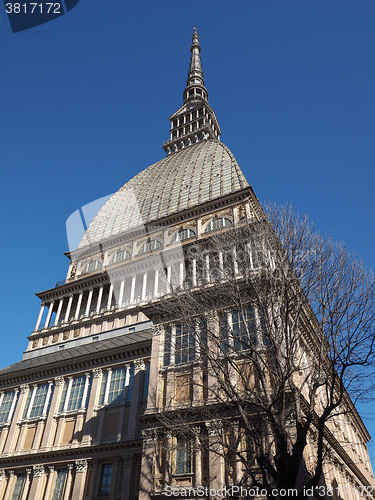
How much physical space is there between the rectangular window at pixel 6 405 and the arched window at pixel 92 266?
806 inches

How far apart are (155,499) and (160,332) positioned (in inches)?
373

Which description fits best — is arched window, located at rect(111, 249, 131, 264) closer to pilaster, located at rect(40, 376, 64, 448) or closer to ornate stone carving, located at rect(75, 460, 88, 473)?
pilaster, located at rect(40, 376, 64, 448)

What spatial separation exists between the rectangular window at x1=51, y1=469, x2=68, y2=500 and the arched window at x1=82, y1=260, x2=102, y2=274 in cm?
2816

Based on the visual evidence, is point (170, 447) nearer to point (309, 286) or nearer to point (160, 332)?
point (160, 332)

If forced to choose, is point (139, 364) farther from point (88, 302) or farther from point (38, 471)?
point (88, 302)

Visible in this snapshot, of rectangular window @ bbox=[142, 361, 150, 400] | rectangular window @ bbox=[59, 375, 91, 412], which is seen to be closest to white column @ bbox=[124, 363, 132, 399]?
rectangular window @ bbox=[142, 361, 150, 400]

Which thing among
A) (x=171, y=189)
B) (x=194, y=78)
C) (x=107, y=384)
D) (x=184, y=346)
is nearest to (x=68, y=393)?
(x=107, y=384)

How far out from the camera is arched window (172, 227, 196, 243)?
50.6 metres

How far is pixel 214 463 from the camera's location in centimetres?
2056

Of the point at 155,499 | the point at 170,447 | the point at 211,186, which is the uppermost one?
the point at 211,186

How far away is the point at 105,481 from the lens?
93.0 feet

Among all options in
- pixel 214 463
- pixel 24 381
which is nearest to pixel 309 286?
pixel 214 463

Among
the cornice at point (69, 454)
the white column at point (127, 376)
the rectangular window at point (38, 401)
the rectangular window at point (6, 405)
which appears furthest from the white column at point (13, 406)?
the white column at point (127, 376)

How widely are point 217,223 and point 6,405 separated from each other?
29.6 m
